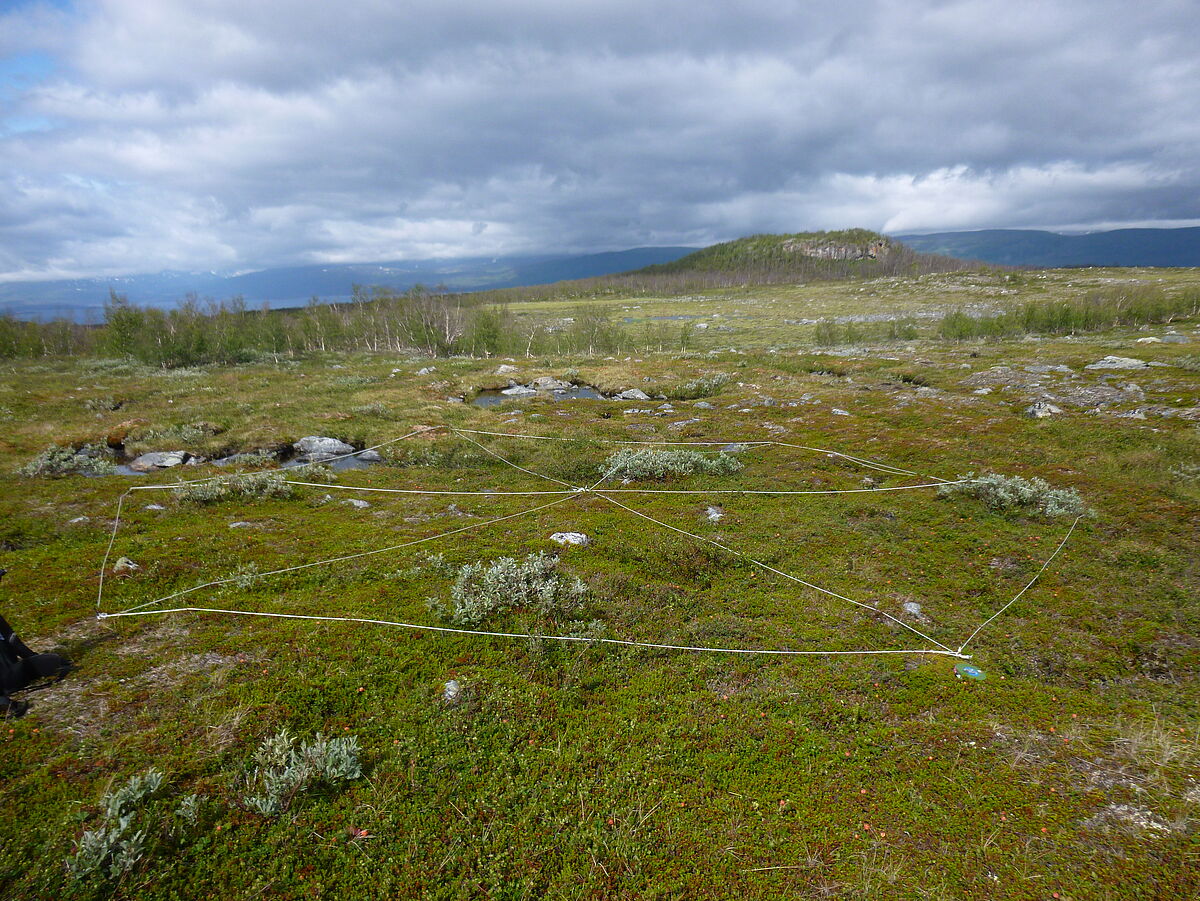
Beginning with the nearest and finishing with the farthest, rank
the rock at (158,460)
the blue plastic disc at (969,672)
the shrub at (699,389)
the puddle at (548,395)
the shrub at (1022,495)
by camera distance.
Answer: the blue plastic disc at (969,672)
the shrub at (1022,495)
the rock at (158,460)
the shrub at (699,389)
the puddle at (548,395)

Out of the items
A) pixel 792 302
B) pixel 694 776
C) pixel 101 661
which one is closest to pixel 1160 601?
pixel 694 776

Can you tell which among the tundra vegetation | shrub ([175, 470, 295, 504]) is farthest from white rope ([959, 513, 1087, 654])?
shrub ([175, 470, 295, 504])

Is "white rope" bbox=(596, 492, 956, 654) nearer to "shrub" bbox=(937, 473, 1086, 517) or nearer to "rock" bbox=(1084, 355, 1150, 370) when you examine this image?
"shrub" bbox=(937, 473, 1086, 517)

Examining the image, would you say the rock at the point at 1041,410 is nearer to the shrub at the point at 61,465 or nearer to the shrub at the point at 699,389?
the shrub at the point at 699,389

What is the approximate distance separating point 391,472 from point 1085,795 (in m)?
22.3

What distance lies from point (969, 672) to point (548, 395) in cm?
3724

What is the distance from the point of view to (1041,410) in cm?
2442

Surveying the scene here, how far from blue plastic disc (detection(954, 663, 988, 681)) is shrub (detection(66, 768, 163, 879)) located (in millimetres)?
11823

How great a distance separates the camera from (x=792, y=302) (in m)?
165

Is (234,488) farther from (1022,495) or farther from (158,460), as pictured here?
(1022,495)

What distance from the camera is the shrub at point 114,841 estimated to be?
4.73 m

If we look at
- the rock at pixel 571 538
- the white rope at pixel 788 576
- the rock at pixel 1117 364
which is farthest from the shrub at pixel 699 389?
the rock at pixel 571 538

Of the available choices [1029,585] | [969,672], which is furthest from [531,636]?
[1029,585]

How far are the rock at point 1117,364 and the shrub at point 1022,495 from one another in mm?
29089
